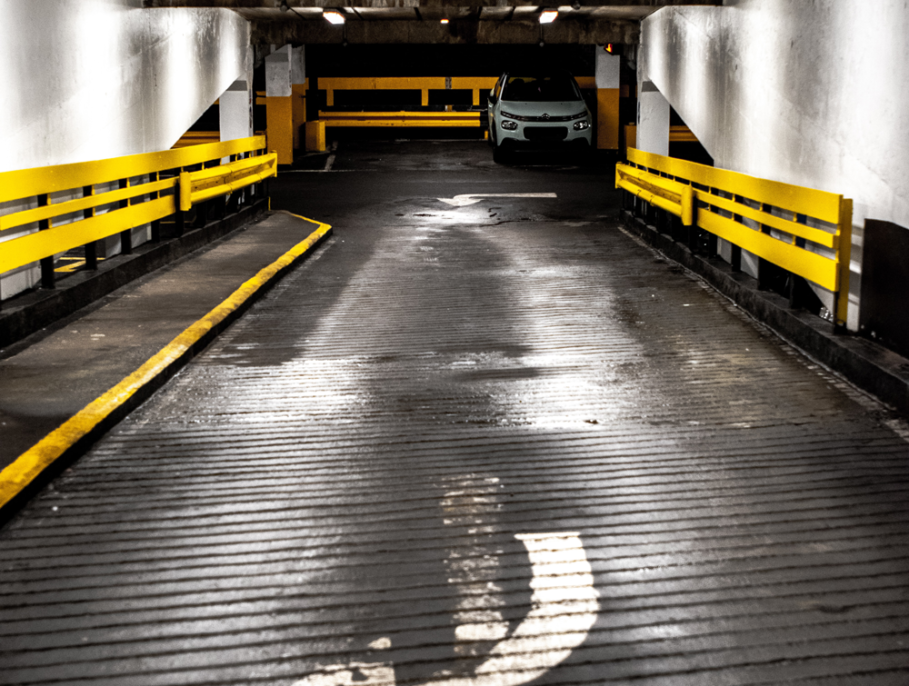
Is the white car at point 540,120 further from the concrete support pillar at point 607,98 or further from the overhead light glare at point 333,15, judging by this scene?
the overhead light glare at point 333,15

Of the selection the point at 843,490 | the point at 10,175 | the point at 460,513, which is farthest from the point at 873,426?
the point at 10,175

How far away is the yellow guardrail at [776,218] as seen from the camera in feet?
19.5

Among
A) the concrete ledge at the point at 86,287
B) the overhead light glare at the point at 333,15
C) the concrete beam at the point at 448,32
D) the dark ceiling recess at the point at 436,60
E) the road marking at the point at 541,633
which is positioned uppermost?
the dark ceiling recess at the point at 436,60

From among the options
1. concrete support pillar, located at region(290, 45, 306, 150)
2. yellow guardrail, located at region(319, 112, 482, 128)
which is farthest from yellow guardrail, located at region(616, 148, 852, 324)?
yellow guardrail, located at region(319, 112, 482, 128)

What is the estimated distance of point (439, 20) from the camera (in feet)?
56.2

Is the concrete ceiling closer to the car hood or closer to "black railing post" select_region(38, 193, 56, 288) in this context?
the car hood

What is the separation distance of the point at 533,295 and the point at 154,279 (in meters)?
3.37

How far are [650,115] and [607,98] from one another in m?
11.7

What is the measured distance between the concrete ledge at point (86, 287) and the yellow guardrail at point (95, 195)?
0.27 m

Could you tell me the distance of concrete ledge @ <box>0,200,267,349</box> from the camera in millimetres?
6309

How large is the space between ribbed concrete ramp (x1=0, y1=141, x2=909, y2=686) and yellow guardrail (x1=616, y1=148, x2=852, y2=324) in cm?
59

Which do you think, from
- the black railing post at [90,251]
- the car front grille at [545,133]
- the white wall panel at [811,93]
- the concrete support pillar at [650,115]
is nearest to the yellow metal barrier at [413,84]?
the car front grille at [545,133]

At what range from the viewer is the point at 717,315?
7.40m

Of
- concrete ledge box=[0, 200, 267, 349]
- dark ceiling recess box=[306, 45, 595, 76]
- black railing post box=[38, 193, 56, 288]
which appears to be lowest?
concrete ledge box=[0, 200, 267, 349]
